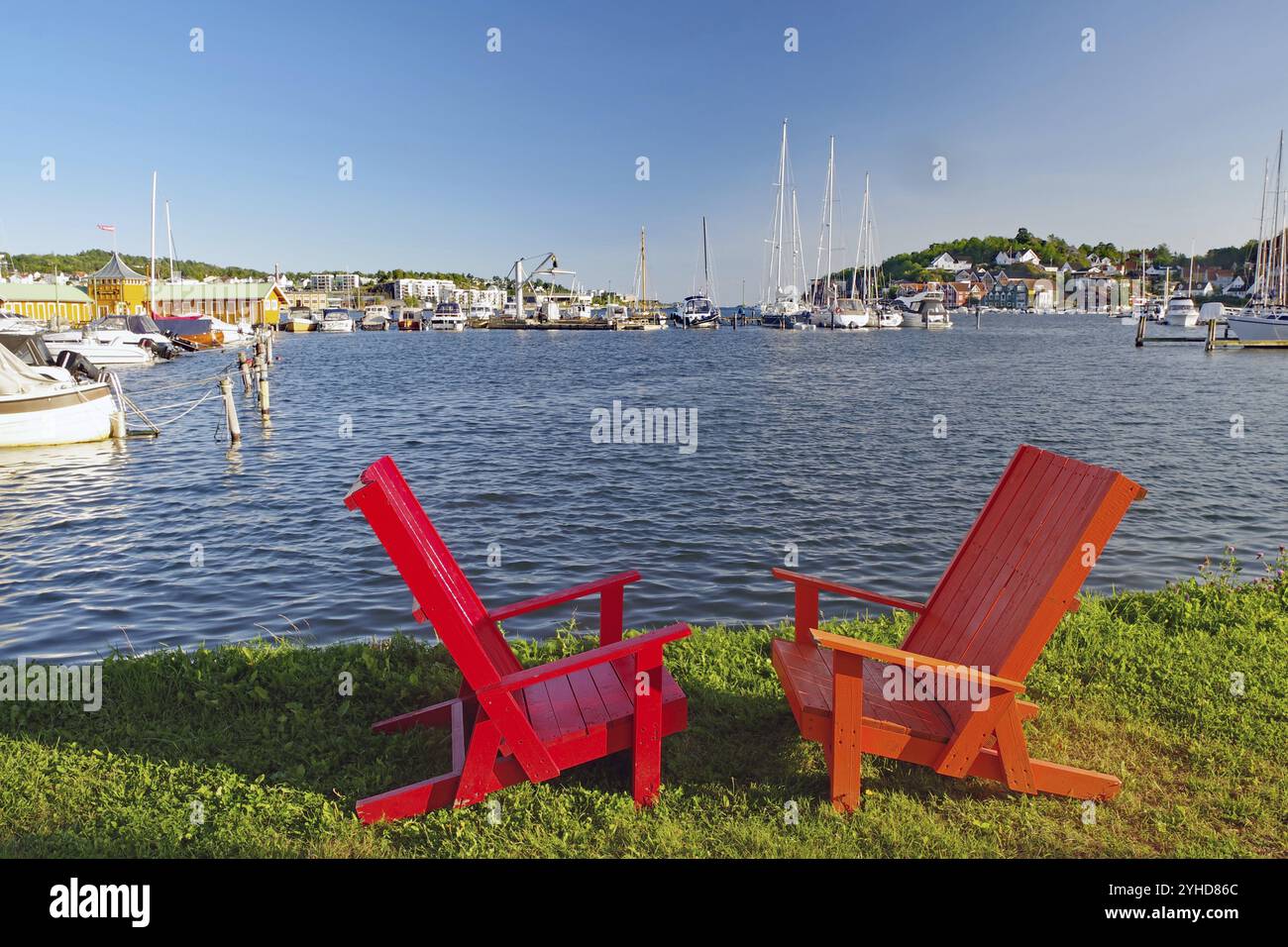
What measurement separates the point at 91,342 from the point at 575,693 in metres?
54.7

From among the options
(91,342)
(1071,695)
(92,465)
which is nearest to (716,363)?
(91,342)

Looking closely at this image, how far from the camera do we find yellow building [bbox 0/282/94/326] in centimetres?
7325

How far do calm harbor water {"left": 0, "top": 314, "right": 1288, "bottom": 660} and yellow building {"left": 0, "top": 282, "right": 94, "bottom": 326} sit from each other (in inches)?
1688

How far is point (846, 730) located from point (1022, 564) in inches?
52.4

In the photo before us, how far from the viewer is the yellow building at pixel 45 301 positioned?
240ft

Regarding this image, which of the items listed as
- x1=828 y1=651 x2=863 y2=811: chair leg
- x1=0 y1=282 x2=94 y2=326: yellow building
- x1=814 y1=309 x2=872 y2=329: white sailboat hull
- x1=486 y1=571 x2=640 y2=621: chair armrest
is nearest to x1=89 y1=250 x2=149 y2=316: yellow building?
x1=0 y1=282 x2=94 y2=326: yellow building

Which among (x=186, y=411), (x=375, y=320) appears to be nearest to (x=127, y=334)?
(x=186, y=411)

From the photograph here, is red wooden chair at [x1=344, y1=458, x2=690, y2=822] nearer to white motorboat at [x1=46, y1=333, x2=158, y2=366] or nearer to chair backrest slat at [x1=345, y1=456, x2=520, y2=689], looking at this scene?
chair backrest slat at [x1=345, y1=456, x2=520, y2=689]

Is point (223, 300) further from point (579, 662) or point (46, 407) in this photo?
point (579, 662)

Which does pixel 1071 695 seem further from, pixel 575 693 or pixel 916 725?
pixel 575 693

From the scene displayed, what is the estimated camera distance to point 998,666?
4.50m

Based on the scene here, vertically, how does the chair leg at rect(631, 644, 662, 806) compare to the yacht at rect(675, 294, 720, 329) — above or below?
below

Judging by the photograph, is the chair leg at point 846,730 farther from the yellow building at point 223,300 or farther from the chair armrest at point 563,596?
the yellow building at point 223,300
